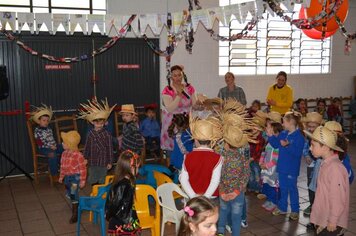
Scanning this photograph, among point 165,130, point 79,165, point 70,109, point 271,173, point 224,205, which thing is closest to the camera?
point 224,205

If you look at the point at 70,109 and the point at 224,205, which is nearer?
the point at 224,205

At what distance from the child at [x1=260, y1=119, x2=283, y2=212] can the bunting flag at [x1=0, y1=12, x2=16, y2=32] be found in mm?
4586

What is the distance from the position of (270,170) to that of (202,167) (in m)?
1.98

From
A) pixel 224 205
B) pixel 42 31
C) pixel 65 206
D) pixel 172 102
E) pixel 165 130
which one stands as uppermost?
pixel 42 31

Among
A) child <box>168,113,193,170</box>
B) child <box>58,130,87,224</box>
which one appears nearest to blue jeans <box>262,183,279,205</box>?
child <box>168,113,193,170</box>

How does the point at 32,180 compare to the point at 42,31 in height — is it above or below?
below

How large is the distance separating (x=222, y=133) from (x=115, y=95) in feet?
14.6

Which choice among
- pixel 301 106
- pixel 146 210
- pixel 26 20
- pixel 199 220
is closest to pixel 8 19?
pixel 26 20

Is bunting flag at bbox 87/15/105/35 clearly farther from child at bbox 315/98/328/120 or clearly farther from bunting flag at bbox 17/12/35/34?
child at bbox 315/98/328/120

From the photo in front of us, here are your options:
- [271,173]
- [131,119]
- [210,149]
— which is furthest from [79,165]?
[271,173]

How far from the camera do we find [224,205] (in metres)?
3.83

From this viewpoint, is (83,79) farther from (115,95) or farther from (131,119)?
(131,119)

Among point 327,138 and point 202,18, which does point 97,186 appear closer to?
point 327,138

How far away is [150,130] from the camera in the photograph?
750 cm
